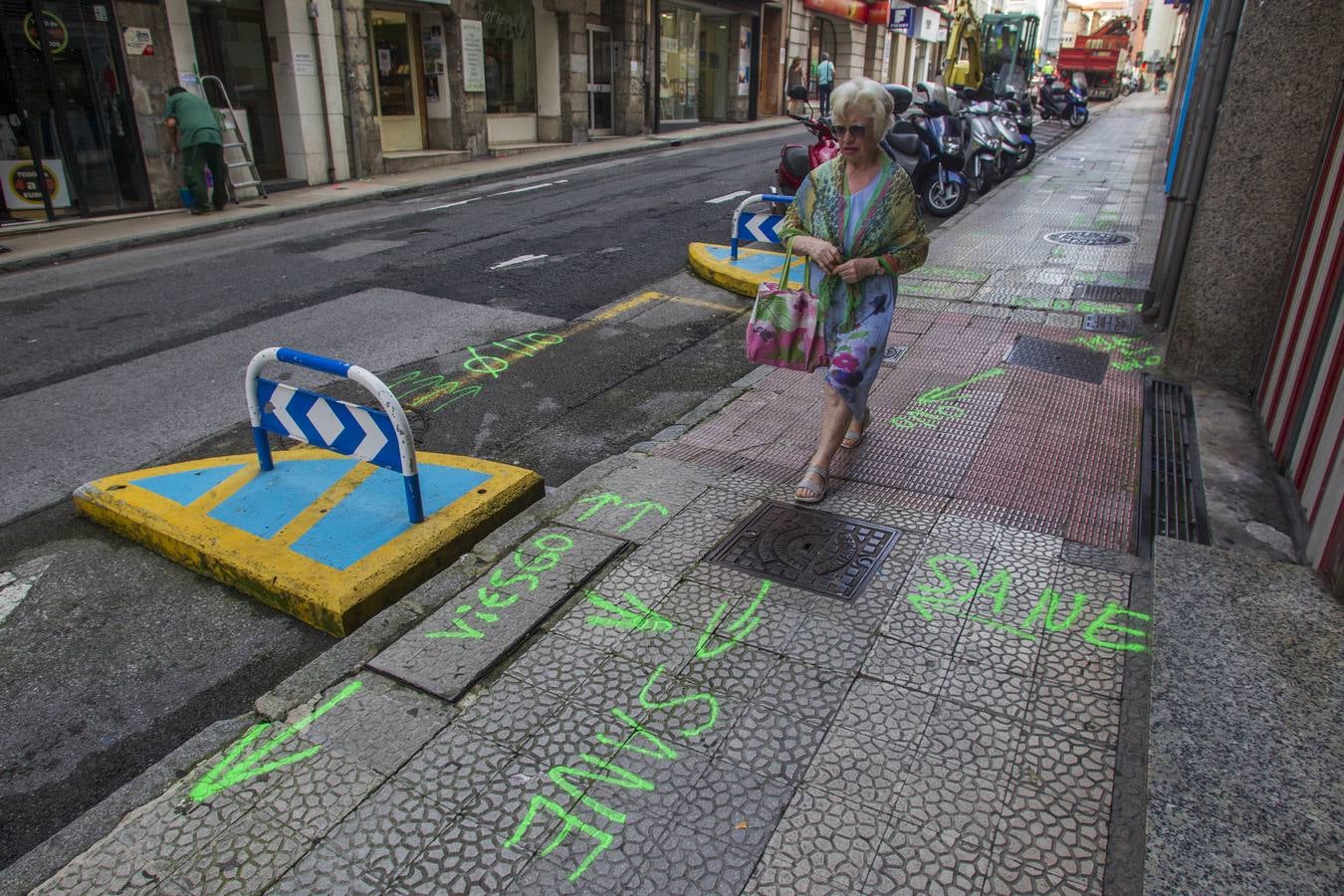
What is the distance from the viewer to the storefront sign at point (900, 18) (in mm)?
39062

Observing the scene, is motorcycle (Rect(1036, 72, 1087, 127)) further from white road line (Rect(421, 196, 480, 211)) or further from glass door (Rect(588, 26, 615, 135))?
white road line (Rect(421, 196, 480, 211))

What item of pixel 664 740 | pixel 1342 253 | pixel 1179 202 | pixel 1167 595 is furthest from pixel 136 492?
pixel 1179 202

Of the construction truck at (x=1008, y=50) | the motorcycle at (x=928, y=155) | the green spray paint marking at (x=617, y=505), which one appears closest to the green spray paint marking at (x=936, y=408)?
the green spray paint marking at (x=617, y=505)

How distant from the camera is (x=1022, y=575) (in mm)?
3404

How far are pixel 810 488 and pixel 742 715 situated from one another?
1518 millimetres

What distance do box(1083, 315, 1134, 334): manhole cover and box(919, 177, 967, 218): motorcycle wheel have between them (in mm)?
4902

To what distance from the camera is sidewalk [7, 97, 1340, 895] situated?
2.23m

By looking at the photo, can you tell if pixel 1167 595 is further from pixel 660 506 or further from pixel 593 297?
pixel 593 297

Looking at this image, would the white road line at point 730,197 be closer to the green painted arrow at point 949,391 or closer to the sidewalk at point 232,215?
the sidewalk at point 232,215

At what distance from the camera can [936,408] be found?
5141 mm

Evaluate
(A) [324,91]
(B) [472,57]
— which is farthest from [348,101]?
(B) [472,57]

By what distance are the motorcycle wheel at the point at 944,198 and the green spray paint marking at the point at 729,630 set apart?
9.36m

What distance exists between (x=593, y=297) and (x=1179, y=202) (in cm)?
485

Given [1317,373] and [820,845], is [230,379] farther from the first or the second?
[1317,373]
